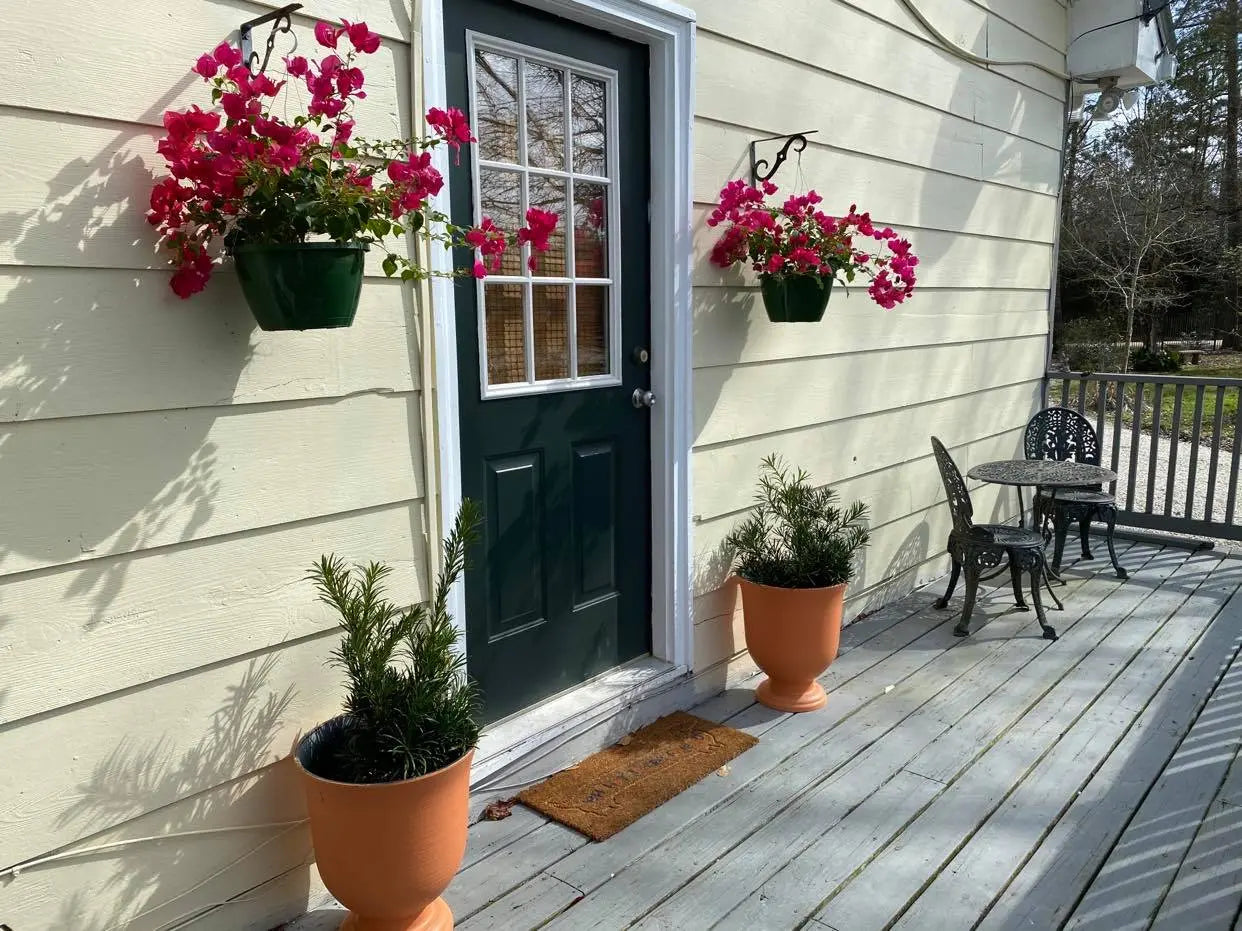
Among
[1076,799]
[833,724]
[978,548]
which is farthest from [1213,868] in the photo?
[978,548]

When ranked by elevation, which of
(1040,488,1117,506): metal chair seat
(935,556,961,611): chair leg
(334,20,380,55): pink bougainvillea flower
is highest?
(334,20,380,55): pink bougainvillea flower

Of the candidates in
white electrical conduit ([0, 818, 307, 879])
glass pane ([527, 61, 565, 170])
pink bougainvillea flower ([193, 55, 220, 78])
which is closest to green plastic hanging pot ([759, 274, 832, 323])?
glass pane ([527, 61, 565, 170])

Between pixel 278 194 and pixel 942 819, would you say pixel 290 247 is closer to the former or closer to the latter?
pixel 278 194

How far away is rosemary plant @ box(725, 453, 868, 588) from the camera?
2738mm

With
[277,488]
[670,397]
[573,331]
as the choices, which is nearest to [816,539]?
[670,397]

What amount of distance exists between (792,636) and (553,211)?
1.40 metres

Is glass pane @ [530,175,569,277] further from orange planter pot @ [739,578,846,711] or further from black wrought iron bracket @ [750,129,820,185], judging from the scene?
orange planter pot @ [739,578,846,711]

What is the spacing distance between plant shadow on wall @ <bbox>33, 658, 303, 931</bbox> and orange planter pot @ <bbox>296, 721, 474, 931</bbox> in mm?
139

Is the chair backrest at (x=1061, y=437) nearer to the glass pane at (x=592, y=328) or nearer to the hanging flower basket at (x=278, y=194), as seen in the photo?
the glass pane at (x=592, y=328)

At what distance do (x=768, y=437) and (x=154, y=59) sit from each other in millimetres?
2063

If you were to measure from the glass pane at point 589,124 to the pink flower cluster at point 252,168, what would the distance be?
2.80ft

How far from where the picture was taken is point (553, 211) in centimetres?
238

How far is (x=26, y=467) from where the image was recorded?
4.70 feet

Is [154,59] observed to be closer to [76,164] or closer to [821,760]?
[76,164]
